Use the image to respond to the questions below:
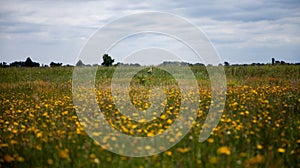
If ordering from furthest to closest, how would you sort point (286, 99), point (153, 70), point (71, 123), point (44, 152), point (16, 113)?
point (153, 70) → point (286, 99) → point (16, 113) → point (71, 123) → point (44, 152)

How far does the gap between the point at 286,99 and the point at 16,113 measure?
5.82 m

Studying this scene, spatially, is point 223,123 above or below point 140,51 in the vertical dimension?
below

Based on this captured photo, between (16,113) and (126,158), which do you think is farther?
(16,113)

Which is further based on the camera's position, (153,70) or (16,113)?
(153,70)

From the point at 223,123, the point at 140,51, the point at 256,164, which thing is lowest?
the point at 256,164

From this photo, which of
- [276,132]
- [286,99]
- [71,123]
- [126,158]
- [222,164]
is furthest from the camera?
[286,99]

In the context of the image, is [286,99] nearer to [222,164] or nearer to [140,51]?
[140,51]

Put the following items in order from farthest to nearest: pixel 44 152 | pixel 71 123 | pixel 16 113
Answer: pixel 16 113, pixel 71 123, pixel 44 152

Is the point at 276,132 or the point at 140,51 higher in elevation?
the point at 140,51

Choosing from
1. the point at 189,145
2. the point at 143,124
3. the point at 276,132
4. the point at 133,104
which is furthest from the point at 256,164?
the point at 133,104

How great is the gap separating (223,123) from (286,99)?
300 centimetres

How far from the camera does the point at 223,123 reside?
6.01 meters

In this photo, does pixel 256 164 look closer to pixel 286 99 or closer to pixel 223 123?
pixel 223 123

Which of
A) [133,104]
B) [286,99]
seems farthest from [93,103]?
[286,99]
